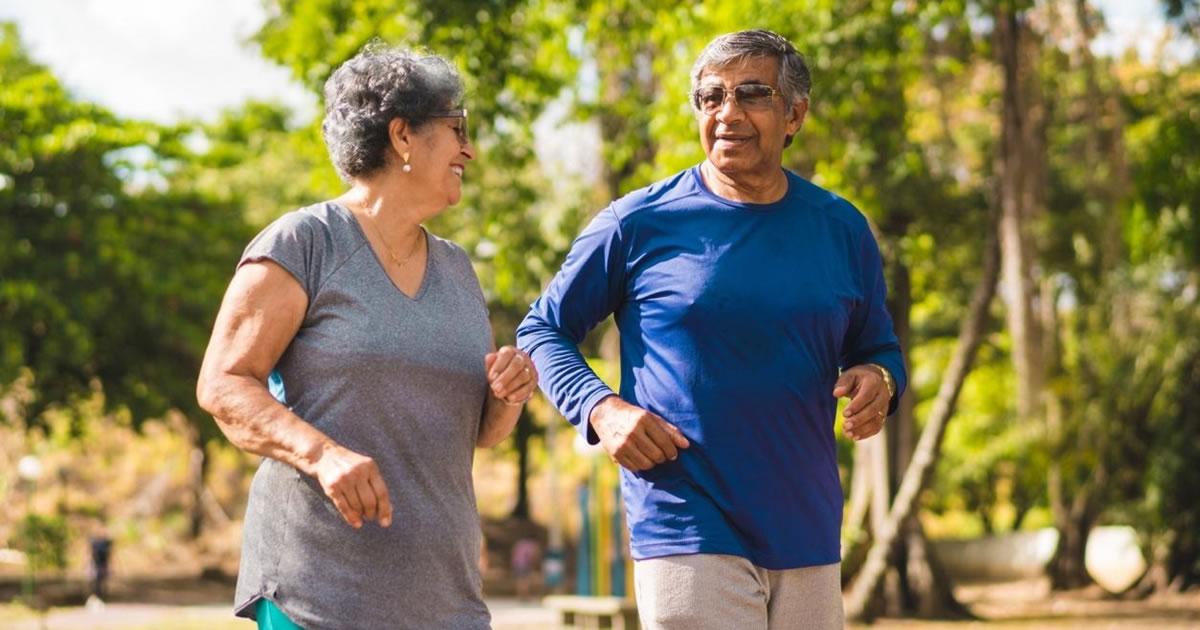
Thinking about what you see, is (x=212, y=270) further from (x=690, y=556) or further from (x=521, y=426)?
(x=690, y=556)

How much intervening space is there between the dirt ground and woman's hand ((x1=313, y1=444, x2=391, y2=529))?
15931 millimetres

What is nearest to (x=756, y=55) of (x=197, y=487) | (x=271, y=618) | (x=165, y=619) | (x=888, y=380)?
(x=888, y=380)

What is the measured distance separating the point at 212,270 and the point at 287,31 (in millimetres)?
14249

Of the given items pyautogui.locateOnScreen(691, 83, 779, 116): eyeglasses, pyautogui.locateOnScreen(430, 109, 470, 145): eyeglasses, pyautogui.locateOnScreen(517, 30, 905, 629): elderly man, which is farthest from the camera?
pyautogui.locateOnScreen(691, 83, 779, 116): eyeglasses

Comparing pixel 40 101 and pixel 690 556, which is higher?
pixel 40 101

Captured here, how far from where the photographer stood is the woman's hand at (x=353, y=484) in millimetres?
2928

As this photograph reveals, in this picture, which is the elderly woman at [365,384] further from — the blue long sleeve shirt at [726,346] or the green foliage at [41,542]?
the green foliage at [41,542]

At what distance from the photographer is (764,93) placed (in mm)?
3760

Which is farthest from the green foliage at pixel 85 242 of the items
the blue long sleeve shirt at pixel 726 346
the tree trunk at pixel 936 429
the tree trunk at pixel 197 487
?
the blue long sleeve shirt at pixel 726 346

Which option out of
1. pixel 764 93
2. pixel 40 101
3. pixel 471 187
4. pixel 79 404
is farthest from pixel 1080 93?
pixel 764 93

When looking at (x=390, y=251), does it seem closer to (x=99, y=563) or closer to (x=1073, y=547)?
(x=1073, y=547)

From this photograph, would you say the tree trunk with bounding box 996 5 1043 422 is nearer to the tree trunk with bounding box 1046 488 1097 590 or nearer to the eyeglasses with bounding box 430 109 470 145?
the tree trunk with bounding box 1046 488 1097 590

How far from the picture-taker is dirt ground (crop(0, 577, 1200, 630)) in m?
19.3

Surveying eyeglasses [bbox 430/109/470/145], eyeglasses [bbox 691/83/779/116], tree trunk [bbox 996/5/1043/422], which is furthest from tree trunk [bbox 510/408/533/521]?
eyeglasses [bbox 430/109/470/145]
